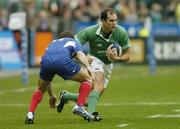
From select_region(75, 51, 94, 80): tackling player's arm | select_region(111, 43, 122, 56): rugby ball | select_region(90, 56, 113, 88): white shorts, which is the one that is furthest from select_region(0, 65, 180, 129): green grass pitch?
select_region(111, 43, 122, 56): rugby ball

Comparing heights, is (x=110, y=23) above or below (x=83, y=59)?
above

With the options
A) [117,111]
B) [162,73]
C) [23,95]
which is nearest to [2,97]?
[23,95]

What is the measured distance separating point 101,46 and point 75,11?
874 inches

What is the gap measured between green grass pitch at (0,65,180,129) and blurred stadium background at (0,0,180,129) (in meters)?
0.03

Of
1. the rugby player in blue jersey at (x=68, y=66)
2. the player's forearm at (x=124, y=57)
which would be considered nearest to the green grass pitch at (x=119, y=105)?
the rugby player in blue jersey at (x=68, y=66)

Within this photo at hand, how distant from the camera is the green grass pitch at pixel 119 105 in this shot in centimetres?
1528

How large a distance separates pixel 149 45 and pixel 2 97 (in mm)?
11895

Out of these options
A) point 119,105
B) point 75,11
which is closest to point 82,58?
point 119,105

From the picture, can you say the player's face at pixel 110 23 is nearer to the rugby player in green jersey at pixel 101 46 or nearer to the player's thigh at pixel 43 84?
the rugby player in green jersey at pixel 101 46

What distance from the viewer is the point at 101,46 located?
16641 mm

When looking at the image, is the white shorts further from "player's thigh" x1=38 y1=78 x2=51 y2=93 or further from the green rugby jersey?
"player's thigh" x1=38 y1=78 x2=51 y2=93

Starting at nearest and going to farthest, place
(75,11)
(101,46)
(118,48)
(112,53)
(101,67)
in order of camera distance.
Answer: (112,53) → (118,48) → (101,67) → (101,46) → (75,11)

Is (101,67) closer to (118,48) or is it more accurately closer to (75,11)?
(118,48)

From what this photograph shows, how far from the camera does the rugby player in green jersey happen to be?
16.2 meters
